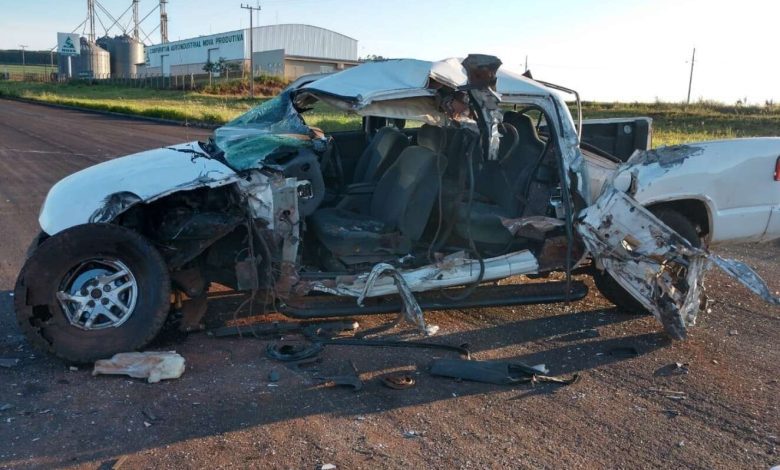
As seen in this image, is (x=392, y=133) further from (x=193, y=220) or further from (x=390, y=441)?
(x=390, y=441)

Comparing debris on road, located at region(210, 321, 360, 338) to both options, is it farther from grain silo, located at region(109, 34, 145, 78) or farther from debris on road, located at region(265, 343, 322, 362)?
grain silo, located at region(109, 34, 145, 78)

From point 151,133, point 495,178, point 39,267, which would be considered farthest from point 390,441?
point 151,133

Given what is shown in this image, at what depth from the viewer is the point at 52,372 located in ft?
14.3

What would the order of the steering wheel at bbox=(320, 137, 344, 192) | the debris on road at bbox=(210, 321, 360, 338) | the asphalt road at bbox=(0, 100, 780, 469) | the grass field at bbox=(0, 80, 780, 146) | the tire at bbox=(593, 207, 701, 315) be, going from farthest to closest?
1. the grass field at bbox=(0, 80, 780, 146)
2. the steering wheel at bbox=(320, 137, 344, 192)
3. the tire at bbox=(593, 207, 701, 315)
4. the debris on road at bbox=(210, 321, 360, 338)
5. the asphalt road at bbox=(0, 100, 780, 469)

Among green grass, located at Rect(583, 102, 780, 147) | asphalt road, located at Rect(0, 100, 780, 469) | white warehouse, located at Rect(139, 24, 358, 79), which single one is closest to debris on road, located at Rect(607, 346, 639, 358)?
asphalt road, located at Rect(0, 100, 780, 469)

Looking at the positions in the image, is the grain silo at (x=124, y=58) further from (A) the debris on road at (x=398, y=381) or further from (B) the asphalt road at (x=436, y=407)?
(A) the debris on road at (x=398, y=381)

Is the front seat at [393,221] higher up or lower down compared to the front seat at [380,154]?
lower down

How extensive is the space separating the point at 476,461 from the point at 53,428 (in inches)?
85.6

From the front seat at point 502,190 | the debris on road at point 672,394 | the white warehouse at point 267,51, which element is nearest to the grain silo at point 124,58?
the white warehouse at point 267,51

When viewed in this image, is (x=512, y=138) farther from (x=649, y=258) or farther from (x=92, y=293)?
(x=92, y=293)

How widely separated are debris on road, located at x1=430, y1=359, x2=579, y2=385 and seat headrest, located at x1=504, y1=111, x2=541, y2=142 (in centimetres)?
217

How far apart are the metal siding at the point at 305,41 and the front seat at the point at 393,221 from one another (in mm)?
70632

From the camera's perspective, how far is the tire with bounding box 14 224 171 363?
4.35m

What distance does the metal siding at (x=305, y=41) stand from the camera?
2916 inches
